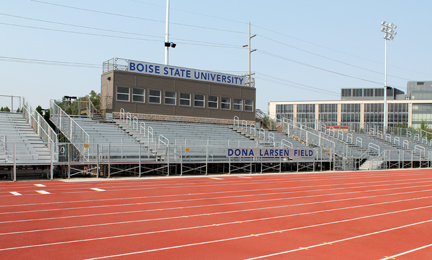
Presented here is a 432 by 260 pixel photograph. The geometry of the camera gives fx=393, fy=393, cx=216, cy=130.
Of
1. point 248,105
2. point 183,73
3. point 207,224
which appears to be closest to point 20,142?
point 207,224

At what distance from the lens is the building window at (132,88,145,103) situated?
31.8m

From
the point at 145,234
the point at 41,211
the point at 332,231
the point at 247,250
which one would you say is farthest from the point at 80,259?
the point at 332,231

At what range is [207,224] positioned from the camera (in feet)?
30.9

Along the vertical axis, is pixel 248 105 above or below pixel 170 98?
below

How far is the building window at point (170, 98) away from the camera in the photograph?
110ft

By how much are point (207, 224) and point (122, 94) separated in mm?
23519

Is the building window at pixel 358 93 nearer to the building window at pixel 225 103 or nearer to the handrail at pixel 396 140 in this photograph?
the handrail at pixel 396 140

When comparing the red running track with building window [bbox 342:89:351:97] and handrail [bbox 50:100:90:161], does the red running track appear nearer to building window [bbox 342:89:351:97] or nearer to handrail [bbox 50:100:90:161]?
handrail [bbox 50:100:90:161]

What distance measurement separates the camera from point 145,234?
823 centimetres

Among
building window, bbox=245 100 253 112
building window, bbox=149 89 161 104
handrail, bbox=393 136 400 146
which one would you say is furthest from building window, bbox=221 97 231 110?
handrail, bbox=393 136 400 146

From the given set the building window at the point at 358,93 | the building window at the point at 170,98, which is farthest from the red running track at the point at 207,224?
the building window at the point at 358,93

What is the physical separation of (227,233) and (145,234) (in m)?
1.76

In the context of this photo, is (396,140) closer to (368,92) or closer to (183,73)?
(183,73)

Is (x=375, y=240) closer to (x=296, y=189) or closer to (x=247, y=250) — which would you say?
(x=247, y=250)
